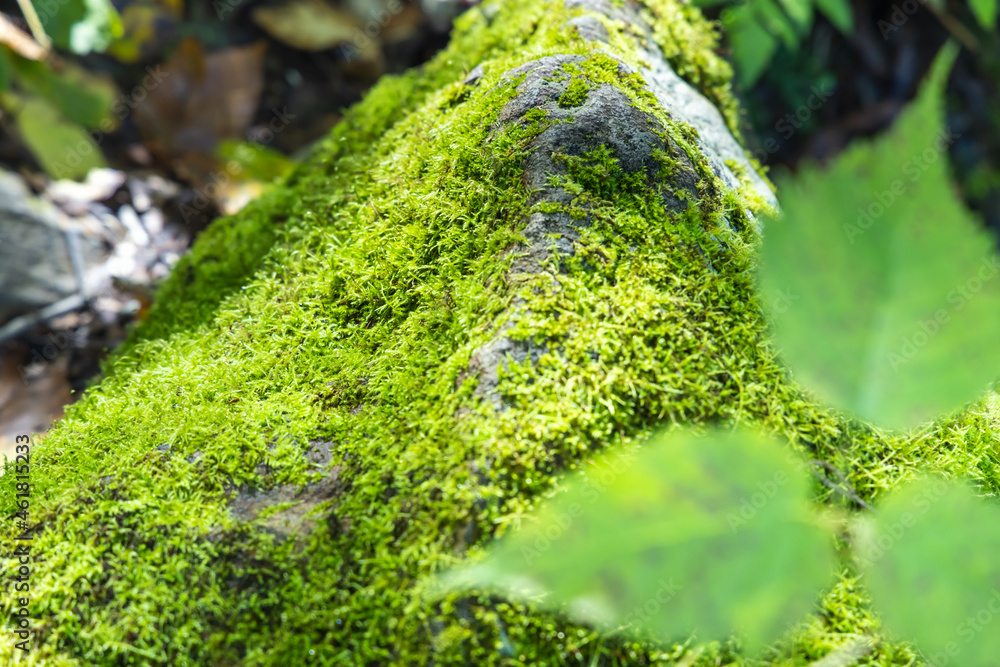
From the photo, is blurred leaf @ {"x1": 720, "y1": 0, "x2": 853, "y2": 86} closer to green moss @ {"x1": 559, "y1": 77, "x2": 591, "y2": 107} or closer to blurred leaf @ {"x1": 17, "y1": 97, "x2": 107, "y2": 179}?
green moss @ {"x1": 559, "y1": 77, "x2": 591, "y2": 107}

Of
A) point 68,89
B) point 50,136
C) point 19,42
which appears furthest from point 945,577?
point 19,42

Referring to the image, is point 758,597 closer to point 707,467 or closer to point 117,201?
point 707,467

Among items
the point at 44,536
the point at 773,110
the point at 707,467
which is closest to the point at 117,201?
the point at 44,536

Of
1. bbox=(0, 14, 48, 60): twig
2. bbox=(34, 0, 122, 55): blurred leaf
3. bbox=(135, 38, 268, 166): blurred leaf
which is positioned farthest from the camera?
bbox=(135, 38, 268, 166): blurred leaf

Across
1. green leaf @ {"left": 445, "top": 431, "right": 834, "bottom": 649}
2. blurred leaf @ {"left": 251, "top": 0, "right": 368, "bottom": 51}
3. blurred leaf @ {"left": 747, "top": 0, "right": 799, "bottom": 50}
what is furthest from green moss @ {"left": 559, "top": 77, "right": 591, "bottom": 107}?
blurred leaf @ {"left": 251, "top": 0, "right": 368, "bottom": 51}

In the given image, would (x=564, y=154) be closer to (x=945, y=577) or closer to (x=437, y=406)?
(x=437, y=406)

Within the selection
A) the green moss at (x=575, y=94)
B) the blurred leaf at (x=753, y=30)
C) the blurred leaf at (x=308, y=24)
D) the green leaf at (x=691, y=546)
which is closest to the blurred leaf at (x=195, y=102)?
the blurred leaf at (x=308, y=24)
